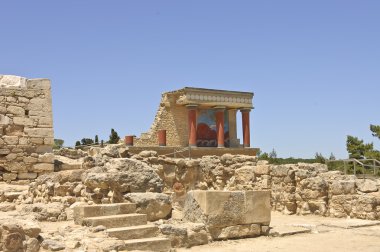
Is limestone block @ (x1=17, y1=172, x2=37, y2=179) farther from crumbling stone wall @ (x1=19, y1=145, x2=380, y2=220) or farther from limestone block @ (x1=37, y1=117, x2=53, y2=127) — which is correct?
crumbling stone wall @ (x1=19, y1=145, x2=380, y2=220)

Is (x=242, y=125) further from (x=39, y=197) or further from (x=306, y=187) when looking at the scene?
(x=39, y=197)

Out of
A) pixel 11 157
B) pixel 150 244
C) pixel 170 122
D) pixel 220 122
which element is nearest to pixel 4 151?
pixel 11 157

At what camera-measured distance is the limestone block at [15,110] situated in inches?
417

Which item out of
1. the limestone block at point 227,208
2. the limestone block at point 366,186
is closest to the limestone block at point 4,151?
the limestone block at point 227,208

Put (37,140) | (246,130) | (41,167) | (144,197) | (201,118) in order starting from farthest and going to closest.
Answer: (246,130) < (201,118) < (37,140) < (41,167) < (144,197)

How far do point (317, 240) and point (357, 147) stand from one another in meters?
20.1

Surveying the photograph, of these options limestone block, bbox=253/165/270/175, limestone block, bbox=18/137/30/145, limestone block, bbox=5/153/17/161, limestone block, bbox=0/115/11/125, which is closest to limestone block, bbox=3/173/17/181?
limestone block, bbox=5/153/17/161

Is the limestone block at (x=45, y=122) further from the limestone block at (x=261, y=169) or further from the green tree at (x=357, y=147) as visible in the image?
the green tree at (x=357, y=147)

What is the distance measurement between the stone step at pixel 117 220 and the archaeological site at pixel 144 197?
0.05 feet

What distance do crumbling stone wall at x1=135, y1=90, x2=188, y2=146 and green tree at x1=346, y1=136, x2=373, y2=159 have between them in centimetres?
1092

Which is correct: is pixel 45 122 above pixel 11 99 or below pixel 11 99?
below

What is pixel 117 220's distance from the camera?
21.8 ft

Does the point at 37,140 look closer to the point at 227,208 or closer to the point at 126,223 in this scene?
the point at 126,223

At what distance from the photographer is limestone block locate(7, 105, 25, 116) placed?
10.6 meters
